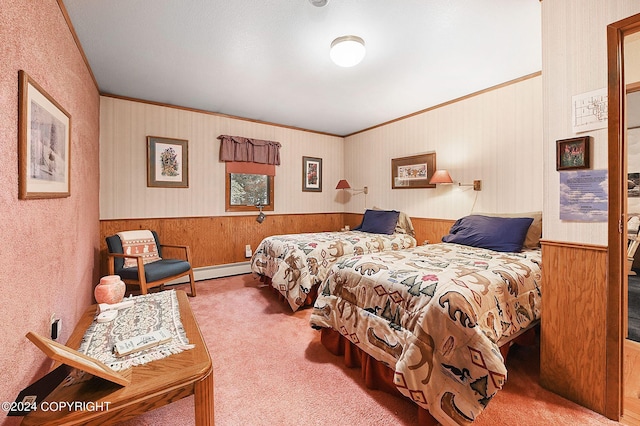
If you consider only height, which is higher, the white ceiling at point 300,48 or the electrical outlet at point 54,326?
the white ceiling at point 300,48

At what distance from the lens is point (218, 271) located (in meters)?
4.29

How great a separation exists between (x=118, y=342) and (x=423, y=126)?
13.9 feet

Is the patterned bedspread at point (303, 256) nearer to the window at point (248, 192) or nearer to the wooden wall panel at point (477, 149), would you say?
the wooden wall panel at point (477, 149)

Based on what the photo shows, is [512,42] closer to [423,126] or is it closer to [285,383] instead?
[423,126]

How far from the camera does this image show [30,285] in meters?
1.26

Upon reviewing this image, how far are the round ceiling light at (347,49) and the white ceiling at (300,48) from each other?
2.1 inches

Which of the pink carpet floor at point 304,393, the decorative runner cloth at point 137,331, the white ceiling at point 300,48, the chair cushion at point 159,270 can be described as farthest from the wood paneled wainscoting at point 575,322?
the chair cushion at point 159,270

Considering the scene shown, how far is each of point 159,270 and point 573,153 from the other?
3787 millimetres

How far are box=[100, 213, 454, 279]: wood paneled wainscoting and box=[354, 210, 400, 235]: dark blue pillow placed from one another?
1.25ft

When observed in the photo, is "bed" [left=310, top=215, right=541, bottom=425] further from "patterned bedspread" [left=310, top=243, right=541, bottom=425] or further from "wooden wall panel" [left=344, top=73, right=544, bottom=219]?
"wooden wall panel" [left=344, top=73, right=544, bottom=219]

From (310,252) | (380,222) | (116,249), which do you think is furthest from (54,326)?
(380,222)

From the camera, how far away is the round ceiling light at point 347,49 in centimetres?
A: 222

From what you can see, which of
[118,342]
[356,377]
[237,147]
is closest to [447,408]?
[356,377]

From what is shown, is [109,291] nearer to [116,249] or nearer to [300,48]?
[116,249]
